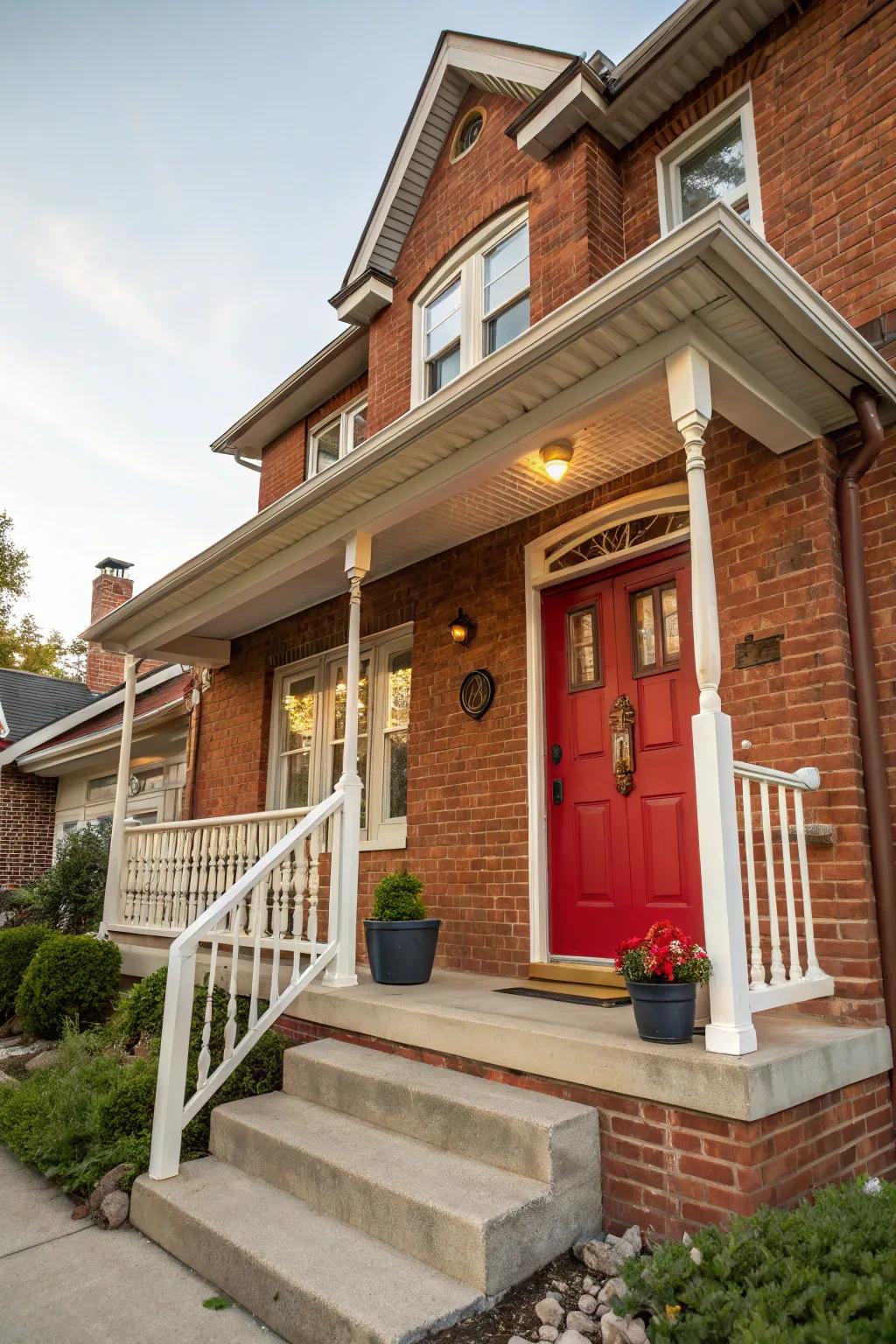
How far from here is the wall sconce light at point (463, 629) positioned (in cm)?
575

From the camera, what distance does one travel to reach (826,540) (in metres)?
3.87

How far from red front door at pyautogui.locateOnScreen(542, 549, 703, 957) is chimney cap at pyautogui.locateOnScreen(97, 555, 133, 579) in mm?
15090

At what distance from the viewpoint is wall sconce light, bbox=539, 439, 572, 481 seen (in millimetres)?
4328

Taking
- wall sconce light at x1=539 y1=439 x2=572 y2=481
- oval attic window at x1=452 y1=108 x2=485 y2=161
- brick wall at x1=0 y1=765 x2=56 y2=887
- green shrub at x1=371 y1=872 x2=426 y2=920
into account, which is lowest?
green shrub at x1=371 y1=872 x2=426 y2=920

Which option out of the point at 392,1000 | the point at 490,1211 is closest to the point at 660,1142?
the point at 490,1211

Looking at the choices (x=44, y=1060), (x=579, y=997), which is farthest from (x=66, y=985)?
(x=579, y=997)

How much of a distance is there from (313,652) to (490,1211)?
5.34m

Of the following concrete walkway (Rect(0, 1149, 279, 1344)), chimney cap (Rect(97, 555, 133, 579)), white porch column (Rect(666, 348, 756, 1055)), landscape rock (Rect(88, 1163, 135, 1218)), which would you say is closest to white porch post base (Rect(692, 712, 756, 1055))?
white porch column (Rect(666, 348, 756, 1055))

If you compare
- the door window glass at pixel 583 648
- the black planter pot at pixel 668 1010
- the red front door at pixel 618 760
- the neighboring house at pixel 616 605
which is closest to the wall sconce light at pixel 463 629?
the neighboring house at pixel 616 605

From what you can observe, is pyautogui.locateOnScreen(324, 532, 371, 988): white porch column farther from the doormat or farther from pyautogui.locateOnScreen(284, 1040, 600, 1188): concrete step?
the doormat

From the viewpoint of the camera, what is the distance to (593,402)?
376 centimetres

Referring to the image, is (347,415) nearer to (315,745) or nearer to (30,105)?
(315,745)

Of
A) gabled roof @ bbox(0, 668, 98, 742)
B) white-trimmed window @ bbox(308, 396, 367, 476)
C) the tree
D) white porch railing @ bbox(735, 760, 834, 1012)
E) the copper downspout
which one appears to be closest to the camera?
white porch railing @ bbox(735, 760, 834, 1012)

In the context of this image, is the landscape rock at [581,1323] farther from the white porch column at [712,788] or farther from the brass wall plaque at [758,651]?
the brass wall plaque at [758,651]
